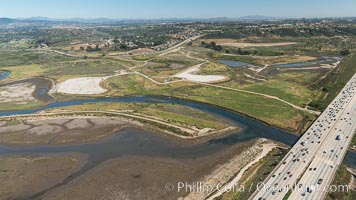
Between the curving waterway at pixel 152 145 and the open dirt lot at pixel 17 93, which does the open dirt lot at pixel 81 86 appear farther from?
the curving waterway at pixel 152 145

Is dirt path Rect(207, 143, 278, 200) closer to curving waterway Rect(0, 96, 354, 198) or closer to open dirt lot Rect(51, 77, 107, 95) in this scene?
curving waterway Rect(0, 96, 354, 198)

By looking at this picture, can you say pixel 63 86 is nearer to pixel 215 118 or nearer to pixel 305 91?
pixel 215 118

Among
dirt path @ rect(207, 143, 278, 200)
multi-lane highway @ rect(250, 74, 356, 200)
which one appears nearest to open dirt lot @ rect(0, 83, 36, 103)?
dirt path @ rect(207, 143, 278, 200)

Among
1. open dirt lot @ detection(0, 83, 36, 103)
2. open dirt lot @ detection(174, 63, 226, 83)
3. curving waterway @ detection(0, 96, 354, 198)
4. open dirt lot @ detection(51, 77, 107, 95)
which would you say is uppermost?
open dirt lot @ detection(174, 63, 226, 83)

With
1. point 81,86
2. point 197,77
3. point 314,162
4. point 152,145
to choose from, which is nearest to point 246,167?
point 314,162

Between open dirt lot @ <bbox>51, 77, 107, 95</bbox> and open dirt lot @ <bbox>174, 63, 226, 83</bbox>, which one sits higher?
open dirt lot @ <bbox>174, 63, 226, 83</bbox>

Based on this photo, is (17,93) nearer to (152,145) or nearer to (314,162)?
(152,145)

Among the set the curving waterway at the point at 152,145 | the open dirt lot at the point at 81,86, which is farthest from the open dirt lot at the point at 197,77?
the curving waterway at the point at 152,145

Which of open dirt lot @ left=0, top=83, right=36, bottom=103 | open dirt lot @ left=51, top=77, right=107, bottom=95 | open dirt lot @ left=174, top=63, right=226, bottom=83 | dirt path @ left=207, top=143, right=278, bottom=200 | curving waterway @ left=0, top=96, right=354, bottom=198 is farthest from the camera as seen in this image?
open dirt lot @ left=174, top=63, right=226, bottom=83

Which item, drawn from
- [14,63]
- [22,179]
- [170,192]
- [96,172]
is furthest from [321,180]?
[14,63]
